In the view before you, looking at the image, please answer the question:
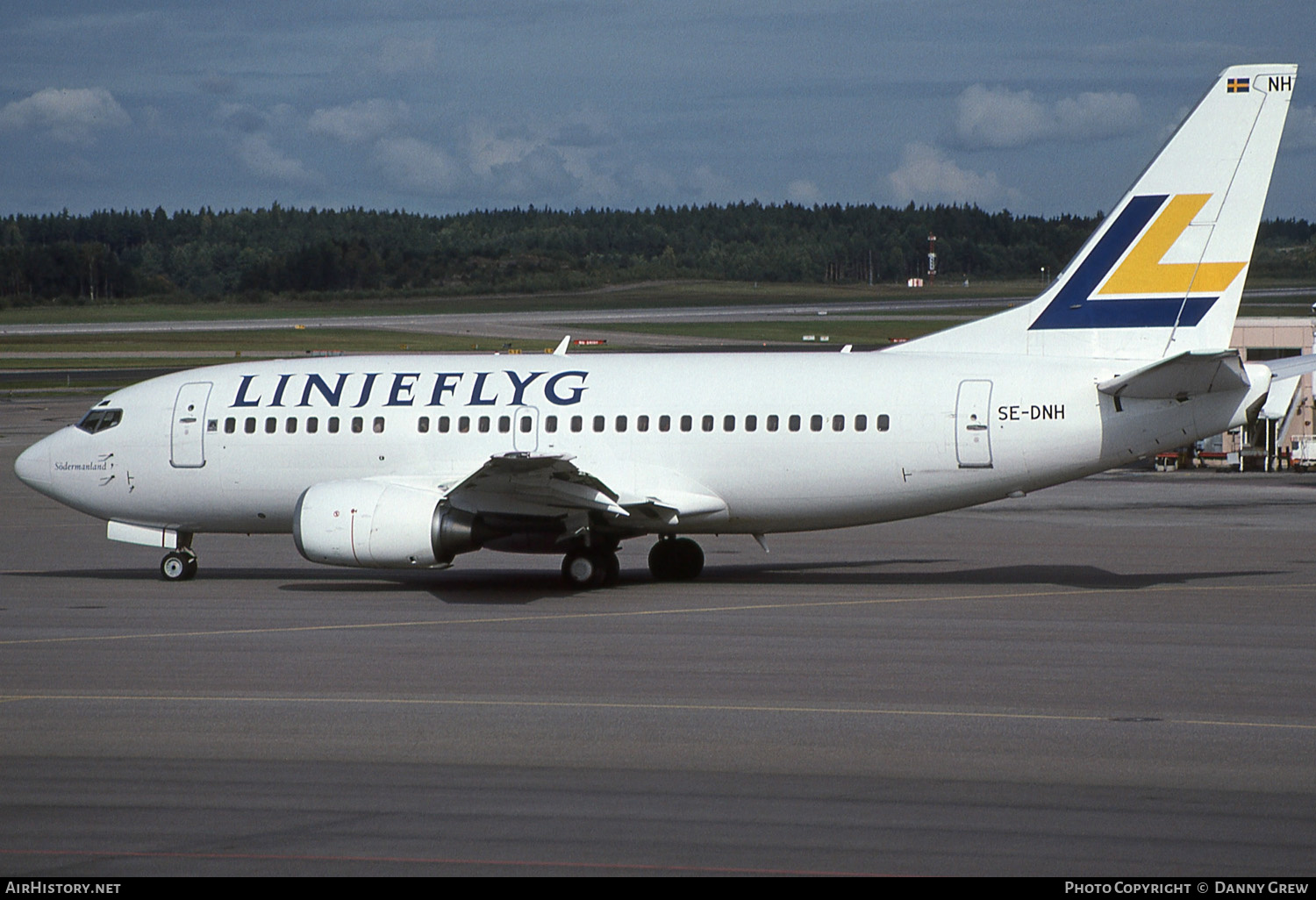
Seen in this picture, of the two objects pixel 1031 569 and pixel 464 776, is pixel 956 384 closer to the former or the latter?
pixel 1031 569

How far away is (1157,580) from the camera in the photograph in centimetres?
2481

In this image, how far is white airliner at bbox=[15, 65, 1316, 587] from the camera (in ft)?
75.5

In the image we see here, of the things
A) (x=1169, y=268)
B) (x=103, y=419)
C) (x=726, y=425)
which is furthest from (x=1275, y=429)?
(x=103, y=419)

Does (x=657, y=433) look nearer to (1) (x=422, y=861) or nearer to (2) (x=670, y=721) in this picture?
(2) (x=670, y=721)

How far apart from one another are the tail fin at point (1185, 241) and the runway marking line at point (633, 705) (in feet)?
33.5

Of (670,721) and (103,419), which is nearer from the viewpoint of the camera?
(670,721)

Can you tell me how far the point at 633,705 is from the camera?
50.6ft

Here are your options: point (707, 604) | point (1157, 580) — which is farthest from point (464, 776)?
point (1157, 580)

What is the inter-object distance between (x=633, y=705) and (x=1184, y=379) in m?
11.0

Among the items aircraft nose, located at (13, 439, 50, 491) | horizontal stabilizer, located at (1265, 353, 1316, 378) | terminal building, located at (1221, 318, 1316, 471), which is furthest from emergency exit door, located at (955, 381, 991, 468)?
terminal building, located at (1221, 318, 1316, 471)

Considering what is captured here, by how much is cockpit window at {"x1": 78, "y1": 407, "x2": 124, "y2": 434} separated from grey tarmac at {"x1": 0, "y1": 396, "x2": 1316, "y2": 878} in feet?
8.72

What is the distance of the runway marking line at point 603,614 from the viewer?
65.9ft

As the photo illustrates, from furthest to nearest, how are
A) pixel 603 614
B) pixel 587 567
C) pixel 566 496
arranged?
pixel 587 567 → pixel 566 496 → pixel 603 614

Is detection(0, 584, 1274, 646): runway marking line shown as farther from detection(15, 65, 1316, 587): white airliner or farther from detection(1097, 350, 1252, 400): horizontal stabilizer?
detection(1097, 350, 1252, 400): horizontal stabilizer
